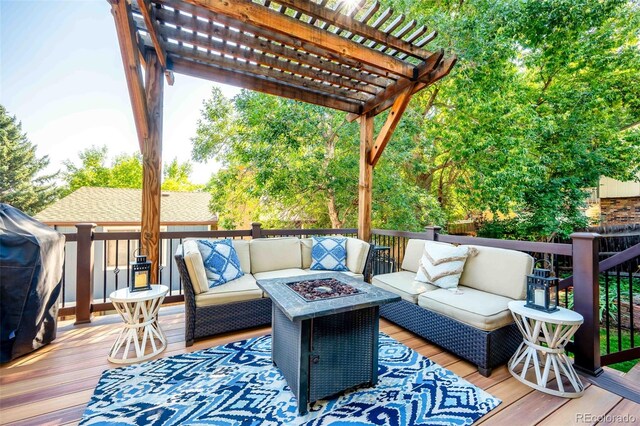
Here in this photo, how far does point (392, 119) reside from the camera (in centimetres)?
399

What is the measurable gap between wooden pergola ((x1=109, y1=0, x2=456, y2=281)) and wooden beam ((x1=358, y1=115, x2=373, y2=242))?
1.90 feet

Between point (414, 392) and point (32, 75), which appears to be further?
point (32, 75)

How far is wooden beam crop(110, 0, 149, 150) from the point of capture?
2.18m

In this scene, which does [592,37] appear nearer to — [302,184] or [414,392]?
[302,184]

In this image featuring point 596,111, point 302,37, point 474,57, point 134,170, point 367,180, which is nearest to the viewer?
point 302,37

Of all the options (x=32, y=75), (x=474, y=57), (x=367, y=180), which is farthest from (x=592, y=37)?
(x=32, y=75)

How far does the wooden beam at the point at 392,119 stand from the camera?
3.69m

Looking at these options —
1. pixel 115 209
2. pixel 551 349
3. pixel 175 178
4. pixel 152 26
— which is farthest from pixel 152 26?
pixel 175 178

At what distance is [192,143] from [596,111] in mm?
9223

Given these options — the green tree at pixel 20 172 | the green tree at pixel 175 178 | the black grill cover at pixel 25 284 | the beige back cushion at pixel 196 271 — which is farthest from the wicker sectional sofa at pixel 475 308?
the green tree at pixel 175 178

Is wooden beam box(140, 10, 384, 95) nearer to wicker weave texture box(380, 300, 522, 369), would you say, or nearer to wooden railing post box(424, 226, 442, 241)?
wooden railing post box(424, 226, 442, 241)

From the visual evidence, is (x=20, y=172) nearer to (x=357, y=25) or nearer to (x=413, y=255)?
(x=357, y=25)

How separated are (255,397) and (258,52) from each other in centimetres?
338

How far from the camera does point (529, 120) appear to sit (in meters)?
5.73
